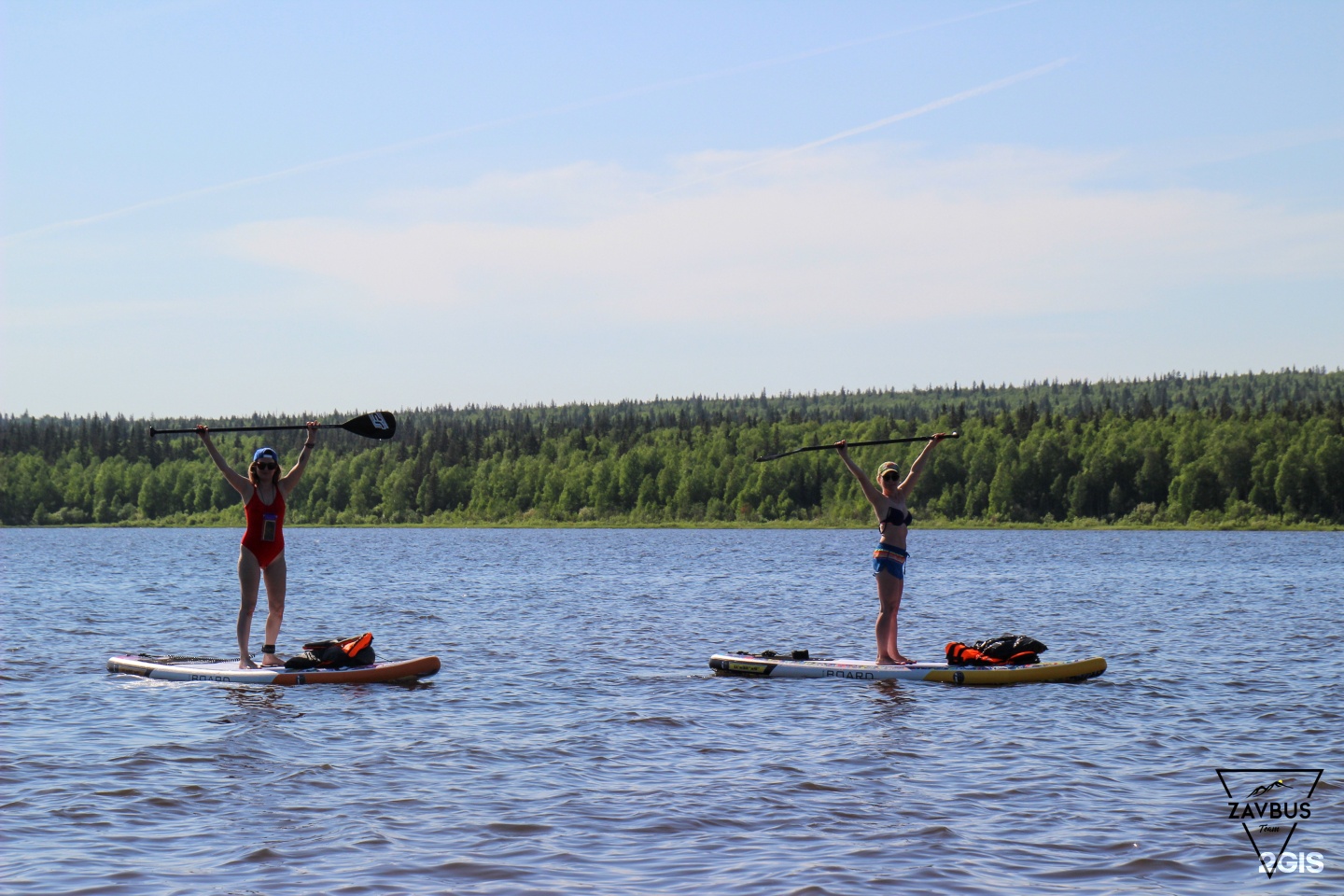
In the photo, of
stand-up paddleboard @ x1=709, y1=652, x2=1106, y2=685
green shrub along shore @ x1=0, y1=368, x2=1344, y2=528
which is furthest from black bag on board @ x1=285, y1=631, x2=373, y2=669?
green shrub along shore @ x1=0, y1=368, x2=1344, y2=528

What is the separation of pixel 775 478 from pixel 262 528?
14376 cm

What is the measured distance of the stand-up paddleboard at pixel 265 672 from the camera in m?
17.3

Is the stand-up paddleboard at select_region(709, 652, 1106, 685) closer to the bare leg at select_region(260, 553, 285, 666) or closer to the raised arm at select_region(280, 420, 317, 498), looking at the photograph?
the bare leg at select_region(260, 553, 285, 666)

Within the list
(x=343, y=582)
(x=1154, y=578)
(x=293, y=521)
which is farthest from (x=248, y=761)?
(x=293, y=521)

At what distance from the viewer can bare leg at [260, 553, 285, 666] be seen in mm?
16828

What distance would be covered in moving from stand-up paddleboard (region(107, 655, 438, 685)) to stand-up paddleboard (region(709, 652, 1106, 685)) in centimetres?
427

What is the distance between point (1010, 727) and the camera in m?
14.9

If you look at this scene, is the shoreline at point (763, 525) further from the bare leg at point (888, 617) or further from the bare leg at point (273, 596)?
the bare leg at point (273, 596)

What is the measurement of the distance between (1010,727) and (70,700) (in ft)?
36.3

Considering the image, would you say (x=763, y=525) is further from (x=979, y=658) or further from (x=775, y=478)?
(x=979, y=658)

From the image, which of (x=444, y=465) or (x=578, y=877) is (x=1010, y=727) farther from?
(x=444, y=465)

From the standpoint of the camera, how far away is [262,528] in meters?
16.5

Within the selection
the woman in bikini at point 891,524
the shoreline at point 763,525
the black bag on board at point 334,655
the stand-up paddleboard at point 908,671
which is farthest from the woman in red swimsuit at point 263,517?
the shoreline at point 763,525
